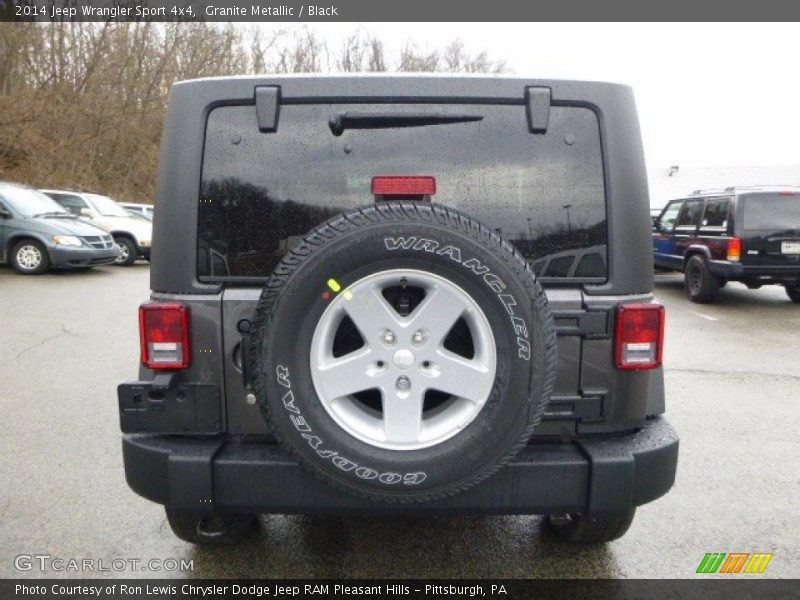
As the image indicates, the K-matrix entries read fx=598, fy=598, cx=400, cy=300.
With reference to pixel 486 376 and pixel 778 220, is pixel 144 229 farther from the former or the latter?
pixel 486 376

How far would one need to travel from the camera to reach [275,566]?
260 cm

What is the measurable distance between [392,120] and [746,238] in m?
8.59

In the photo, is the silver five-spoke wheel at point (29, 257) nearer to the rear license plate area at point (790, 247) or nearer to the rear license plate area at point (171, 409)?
the rear license plate area at point (171, 409)

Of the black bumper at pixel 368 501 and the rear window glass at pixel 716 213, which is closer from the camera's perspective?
the black bumper at pixel 368 501

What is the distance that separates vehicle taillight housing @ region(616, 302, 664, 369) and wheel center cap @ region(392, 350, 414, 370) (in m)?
0.81

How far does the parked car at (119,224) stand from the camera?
13.9 metres

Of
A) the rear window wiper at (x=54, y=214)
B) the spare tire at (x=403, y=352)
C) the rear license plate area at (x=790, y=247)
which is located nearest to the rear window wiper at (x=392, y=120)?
the spare tire at (x=403, y=352)

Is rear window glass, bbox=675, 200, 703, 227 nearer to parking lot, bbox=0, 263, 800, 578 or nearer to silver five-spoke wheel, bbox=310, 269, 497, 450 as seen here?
parking lot, bbox=0, 263, 800, 578

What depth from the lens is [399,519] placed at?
2961mm

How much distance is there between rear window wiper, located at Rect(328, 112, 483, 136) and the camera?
2.15 metres

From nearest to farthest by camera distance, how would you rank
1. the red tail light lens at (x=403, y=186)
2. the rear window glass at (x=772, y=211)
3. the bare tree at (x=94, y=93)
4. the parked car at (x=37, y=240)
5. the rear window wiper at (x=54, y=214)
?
the red tail light lens at (x=403, y=186) → the rear window glass at (x=772, y=211) → the parked car at (x=37, y=240) → the rear window wiper at (x=54, y=214) → the bare tree at (x=94, y=93)

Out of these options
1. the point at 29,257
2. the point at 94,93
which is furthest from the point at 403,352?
the point at 94,93

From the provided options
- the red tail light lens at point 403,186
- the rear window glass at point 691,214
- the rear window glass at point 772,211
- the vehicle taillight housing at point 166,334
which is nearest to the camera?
the red tail light lens at point 403,186

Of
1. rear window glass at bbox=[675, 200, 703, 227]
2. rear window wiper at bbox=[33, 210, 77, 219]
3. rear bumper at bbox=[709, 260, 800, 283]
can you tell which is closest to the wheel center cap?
rear bumper at bbox=[709, 260, 800, 283]
